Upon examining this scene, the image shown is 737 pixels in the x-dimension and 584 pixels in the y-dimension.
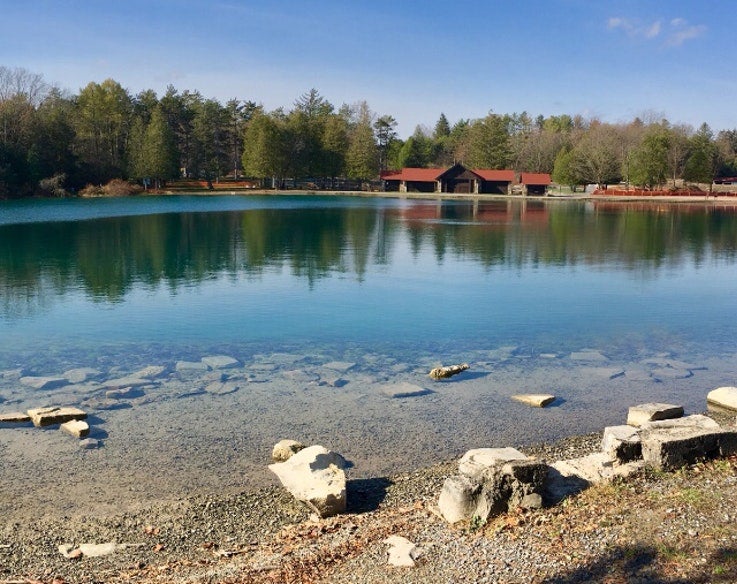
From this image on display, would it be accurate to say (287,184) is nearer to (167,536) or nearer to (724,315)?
(724,315)

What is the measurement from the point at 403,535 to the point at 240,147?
11595cm

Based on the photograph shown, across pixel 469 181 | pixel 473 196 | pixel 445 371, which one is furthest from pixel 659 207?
pixel 445 371

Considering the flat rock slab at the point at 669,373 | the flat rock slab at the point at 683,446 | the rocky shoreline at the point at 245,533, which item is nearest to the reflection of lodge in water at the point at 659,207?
the flat rock slab at the point at 669,373

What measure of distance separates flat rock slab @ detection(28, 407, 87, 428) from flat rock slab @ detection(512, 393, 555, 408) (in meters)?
8.05

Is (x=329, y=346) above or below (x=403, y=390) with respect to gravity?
above

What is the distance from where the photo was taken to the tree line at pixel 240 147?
8712cm

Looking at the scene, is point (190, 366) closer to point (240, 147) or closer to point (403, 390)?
point (403, 390)

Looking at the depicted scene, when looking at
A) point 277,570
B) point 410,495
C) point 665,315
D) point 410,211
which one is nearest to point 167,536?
point 277,570

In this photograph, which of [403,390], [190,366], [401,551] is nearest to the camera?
[401,551]

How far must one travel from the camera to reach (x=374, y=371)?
15.3m

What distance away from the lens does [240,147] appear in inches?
4648

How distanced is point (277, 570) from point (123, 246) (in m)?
34.2

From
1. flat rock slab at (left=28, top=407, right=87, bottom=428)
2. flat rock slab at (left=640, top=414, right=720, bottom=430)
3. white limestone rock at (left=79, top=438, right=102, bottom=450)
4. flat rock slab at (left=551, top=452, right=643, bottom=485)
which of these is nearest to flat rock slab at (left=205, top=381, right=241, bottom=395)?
flat rock slab at (left=28, top=407, right=87, bottom=428)

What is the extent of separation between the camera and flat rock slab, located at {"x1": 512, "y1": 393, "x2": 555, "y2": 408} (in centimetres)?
1327
